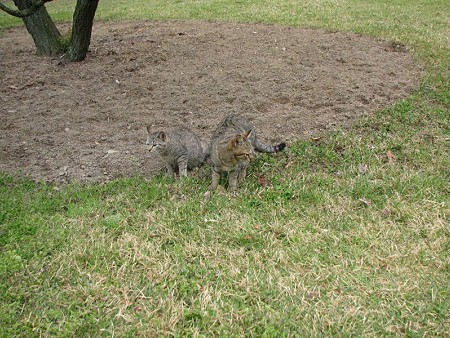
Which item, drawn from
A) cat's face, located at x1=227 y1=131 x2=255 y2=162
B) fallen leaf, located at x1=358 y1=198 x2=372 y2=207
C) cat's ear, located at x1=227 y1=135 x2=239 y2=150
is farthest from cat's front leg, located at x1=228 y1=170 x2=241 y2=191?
fallen leaf, located at x1=358 y1=198 x2=372 y2=207

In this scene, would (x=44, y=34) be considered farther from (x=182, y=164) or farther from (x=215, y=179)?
(x=215, y=179)

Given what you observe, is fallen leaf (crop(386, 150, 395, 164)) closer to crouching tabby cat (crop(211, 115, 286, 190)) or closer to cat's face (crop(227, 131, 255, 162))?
crouching tabby cat (crop(211, 115, 286, 190))

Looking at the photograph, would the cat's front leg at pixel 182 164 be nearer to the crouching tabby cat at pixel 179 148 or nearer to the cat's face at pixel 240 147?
the crouching tabby cat at pixel 179 148

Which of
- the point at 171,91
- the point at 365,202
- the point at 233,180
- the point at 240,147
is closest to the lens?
the point at 365,202

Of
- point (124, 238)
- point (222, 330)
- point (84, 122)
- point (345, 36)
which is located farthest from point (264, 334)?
point (345, 36)

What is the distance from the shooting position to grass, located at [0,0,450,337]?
10.6 ft

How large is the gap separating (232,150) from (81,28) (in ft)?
16.4

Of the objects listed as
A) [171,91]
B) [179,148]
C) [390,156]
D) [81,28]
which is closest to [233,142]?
[179,148]

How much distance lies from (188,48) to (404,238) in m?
6.11

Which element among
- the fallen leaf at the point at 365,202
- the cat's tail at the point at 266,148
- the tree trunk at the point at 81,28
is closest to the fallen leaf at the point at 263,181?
the cat's tail at the point at 266,148

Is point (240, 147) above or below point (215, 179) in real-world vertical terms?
above

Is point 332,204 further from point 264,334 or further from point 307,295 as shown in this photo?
point 264,334

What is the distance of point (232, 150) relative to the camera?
4566 millimetres

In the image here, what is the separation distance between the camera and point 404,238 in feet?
13.0
